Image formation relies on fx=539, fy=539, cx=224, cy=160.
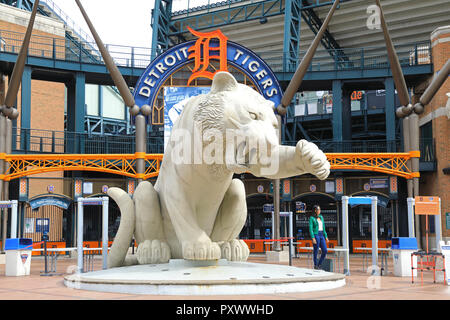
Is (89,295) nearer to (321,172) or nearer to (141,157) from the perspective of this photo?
(321,172)

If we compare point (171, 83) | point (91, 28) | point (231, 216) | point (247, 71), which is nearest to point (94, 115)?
point (171, 83)

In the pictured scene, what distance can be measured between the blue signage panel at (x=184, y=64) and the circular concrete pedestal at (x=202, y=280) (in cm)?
1454

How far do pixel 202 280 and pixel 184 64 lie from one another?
17403 mm

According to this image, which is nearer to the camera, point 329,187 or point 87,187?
point 87,187

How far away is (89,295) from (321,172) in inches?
107

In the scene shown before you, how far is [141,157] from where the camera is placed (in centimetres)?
1842

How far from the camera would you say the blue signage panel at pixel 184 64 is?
21188 millimetres

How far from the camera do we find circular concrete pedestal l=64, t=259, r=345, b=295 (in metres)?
5.64

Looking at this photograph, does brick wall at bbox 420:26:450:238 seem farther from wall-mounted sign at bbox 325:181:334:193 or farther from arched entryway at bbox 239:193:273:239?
arched entryway at bbox 239:193:273:239

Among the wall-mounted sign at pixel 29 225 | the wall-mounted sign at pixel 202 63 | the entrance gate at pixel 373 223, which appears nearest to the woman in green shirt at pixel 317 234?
the entrance gate at pixel 373 223

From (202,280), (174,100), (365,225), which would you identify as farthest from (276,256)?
(202,280)

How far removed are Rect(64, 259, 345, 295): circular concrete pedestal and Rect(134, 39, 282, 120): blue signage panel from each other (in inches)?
572

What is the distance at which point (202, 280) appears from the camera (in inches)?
225

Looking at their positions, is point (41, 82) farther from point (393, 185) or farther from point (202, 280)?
A: point (202, 280)
